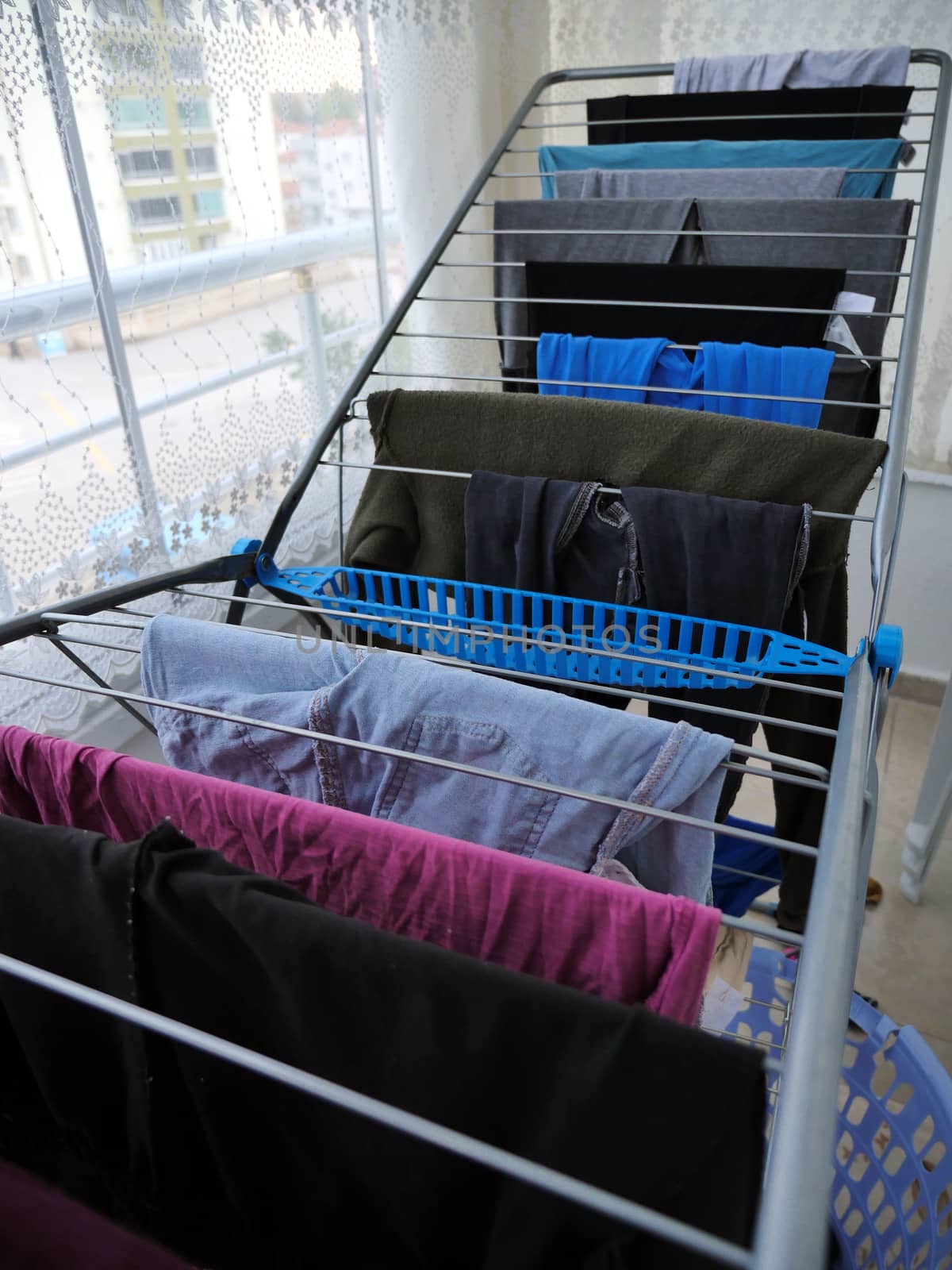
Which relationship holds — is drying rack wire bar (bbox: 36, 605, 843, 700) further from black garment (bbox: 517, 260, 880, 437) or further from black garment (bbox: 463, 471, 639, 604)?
black garment (bbox: 517, 260, 880, 437)

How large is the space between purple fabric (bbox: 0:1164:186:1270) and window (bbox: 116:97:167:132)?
1.09m

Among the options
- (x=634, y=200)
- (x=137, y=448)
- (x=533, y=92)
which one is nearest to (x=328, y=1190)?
(x=137, y=448)

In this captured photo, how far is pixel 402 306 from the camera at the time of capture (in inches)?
46.5

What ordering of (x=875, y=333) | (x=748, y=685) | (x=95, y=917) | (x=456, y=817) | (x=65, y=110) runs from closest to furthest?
(x=95, y=917)
(x=456, y=817)
(x=748, y=685)
(x=65, y=110)
(x=875, y=333)

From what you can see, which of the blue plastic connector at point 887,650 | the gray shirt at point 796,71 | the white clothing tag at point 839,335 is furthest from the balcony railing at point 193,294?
the blue plastic connector at point 887,650

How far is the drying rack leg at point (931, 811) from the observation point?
1564mm

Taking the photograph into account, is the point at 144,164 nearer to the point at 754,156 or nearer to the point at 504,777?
the point at 754,156

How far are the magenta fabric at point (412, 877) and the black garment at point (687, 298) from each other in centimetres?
77

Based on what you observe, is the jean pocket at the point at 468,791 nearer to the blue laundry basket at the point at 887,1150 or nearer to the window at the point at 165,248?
the blue laundry basket at the point at 887,1150

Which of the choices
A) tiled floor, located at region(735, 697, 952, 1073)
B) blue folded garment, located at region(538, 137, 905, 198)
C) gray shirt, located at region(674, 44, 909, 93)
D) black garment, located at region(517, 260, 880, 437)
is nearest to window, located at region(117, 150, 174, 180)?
black garment, located at region(517, 260, 880, 437)

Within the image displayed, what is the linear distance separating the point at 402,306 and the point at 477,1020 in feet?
3.23

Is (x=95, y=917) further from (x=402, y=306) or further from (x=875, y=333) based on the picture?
(x=875, y=333)

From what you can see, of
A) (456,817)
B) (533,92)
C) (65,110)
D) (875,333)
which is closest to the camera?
(456,817)

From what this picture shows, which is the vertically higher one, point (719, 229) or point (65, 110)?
point (65, 110)
